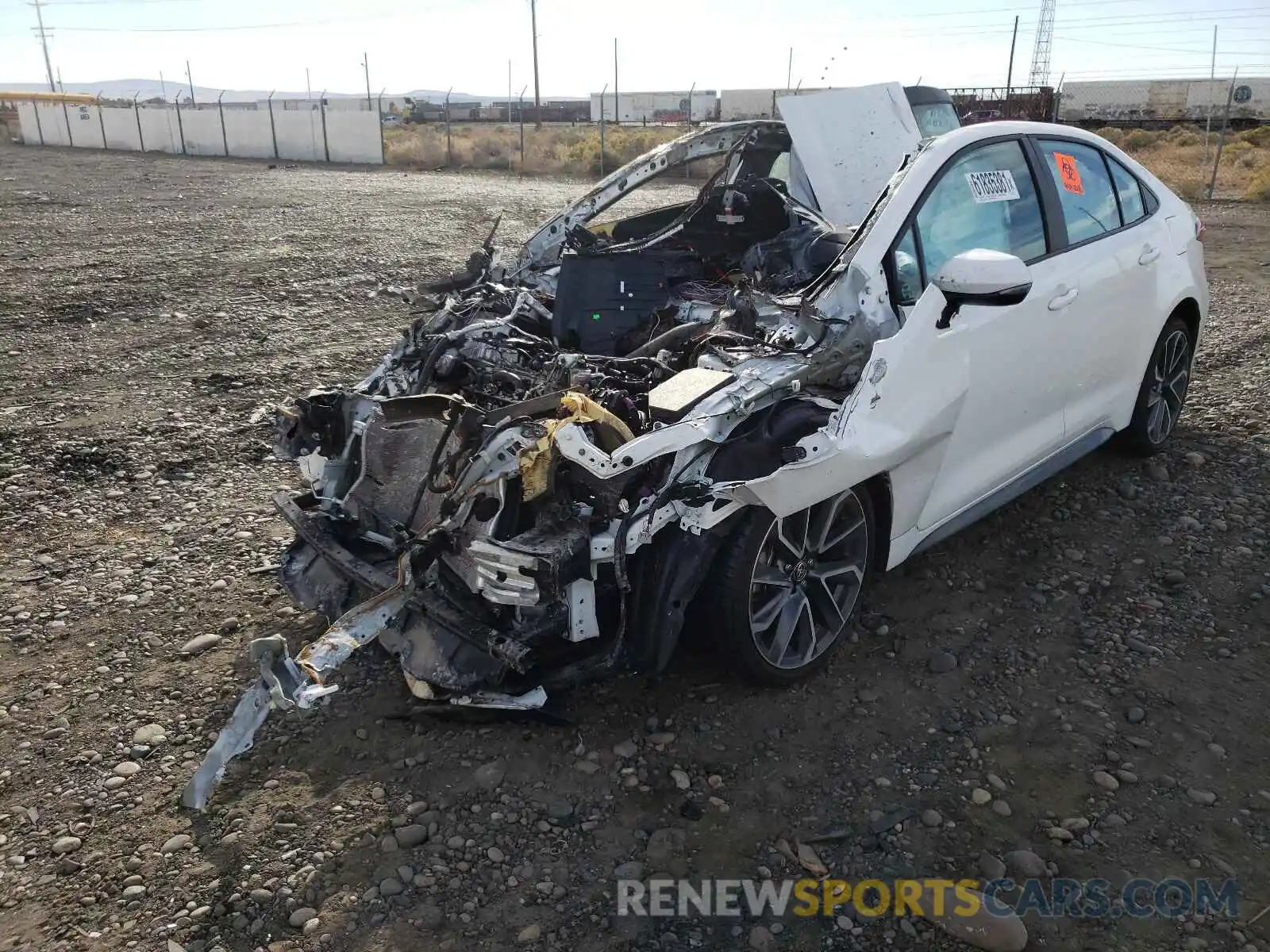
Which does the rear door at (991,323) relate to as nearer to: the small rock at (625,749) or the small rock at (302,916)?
the small rock at (625,749)

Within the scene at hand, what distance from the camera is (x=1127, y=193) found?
4715 mm

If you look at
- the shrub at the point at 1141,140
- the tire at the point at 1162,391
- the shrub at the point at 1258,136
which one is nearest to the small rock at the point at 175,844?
the tire at the point at 1162,391

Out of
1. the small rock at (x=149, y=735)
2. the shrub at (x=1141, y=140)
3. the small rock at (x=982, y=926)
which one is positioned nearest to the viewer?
the small rock at (x=982, y=926)

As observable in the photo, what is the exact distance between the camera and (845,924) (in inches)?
98.4

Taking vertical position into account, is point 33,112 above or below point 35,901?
above

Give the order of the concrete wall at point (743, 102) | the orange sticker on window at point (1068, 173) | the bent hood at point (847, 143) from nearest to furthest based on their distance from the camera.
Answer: the orange sticker on window at point (1068, 173) → the bent hood at point (847, 143) → the concrete wall at point (743, 102)

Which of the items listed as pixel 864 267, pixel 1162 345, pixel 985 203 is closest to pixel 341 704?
pixel 864 267

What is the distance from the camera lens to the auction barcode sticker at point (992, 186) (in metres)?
3.87

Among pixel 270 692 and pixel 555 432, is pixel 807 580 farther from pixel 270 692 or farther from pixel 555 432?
pixel 270 692

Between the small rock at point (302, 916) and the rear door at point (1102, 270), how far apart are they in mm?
3517

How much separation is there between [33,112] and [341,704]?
171ft

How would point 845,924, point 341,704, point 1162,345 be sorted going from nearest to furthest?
point 845,924, point 341,704, point 1162,345

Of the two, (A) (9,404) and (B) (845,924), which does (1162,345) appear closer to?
(B) (845,924)

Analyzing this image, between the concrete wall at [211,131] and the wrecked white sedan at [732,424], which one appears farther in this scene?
the concrete wall at [211,131]
